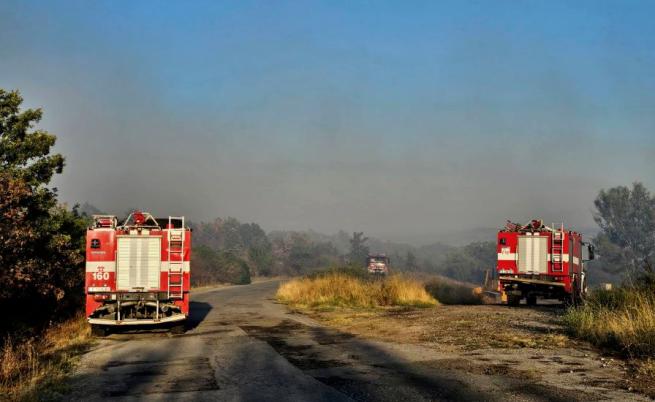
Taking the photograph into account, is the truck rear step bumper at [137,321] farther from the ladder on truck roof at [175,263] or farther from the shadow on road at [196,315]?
the shadow on road at [196,315]

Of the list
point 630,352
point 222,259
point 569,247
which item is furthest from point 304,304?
point 222,259

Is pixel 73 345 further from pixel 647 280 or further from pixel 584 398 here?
pixel 647 280

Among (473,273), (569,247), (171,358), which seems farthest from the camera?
(473,273)

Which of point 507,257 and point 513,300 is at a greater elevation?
point 507,257

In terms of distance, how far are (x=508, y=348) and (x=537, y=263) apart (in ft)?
39.4

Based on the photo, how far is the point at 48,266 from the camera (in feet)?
49.1

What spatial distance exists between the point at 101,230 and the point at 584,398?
11567mm

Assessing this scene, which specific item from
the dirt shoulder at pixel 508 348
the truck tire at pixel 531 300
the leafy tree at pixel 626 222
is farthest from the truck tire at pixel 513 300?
the leafy tree at pixel 626 222

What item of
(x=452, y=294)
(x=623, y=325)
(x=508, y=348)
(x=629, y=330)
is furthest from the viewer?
(x=452, y=294)

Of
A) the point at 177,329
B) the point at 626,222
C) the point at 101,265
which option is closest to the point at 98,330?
the point at 101,265

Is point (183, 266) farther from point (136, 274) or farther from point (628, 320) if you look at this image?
point (628, 320)

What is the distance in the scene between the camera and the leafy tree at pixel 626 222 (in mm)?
88500

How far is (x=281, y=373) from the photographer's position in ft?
30.9

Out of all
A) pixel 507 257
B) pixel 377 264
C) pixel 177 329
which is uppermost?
pixel 507 257
